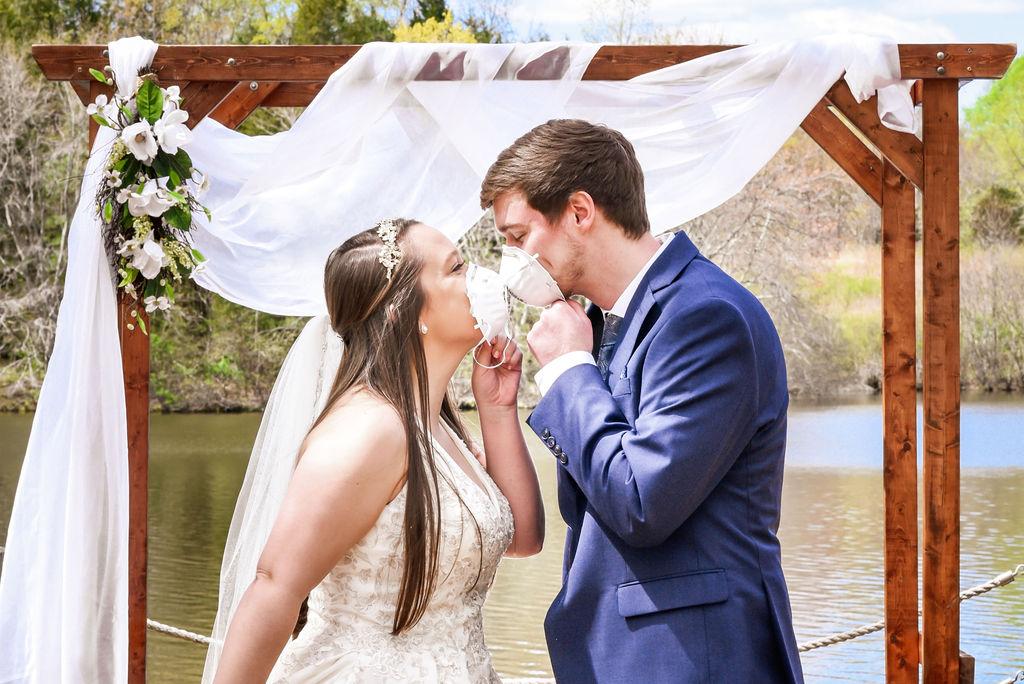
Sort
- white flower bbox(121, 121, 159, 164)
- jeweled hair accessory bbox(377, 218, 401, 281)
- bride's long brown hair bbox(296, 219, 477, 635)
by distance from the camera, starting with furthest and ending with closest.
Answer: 1. white flower bbox(121, 121, 159, 164)
2. jeweled hair accessory bbox(377, 218, 401, 281)
3. bride's long brown hair bbox(296, 219, 477, 635)

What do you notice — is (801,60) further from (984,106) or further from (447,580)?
(984,106)

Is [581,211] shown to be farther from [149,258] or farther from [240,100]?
[240,100]

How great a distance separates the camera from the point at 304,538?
7.11 feet

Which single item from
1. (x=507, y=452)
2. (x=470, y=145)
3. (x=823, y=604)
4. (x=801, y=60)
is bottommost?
(x=823, y=604)

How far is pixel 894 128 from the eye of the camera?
3.89m

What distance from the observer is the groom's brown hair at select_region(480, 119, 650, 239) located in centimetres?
232

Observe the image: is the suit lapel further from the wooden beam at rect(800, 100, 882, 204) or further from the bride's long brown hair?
the wooden beam at rect(800, 100, 882, 204)

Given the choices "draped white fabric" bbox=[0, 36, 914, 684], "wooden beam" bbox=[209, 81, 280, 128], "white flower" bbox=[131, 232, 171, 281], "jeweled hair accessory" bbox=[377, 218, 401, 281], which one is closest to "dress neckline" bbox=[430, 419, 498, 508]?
"jeweled hair accessory" bbox=[377, 218, 401, 281]

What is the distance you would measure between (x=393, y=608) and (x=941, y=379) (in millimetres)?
2393

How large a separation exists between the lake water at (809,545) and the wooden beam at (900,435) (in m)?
2.30

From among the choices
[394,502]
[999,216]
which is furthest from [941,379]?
[999,216]

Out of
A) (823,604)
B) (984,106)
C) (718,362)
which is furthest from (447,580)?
(984,106)

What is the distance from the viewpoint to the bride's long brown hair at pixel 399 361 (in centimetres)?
235

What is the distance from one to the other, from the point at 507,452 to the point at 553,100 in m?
1.53
